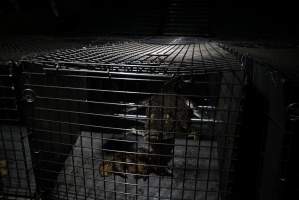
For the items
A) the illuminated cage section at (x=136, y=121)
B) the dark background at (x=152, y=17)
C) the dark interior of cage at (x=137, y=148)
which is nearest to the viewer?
the illuminated cage section at (x=136, y=121)

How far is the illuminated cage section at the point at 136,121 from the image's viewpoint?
0.96 metres

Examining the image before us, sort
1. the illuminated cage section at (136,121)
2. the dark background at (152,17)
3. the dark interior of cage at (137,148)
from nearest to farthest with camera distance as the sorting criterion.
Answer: the illuminated cage section at (136,121) < the dark interior of cage at (137,148) < the dark background at (152,17)

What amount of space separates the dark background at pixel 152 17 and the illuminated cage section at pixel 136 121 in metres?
1.16

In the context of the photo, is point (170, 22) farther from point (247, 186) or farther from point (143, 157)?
point (247, 186)

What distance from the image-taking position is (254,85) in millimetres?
1018

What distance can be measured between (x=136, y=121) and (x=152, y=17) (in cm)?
227

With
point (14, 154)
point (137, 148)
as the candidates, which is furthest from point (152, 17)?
point (14, 154)

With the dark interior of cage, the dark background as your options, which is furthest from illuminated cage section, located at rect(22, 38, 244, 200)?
the dark background

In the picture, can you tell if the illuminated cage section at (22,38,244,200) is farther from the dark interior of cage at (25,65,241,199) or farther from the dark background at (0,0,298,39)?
the dark background at (0,0,298,39)

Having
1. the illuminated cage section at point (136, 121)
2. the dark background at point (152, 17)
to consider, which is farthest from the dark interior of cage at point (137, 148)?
the dark background at point (152, 17)

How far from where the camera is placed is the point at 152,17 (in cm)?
314

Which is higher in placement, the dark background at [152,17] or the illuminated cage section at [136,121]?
the dark background at [152,17]

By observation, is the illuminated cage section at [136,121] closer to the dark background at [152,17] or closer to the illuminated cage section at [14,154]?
the illuminated cage section at [14,154]

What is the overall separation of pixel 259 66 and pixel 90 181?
1.09 m
